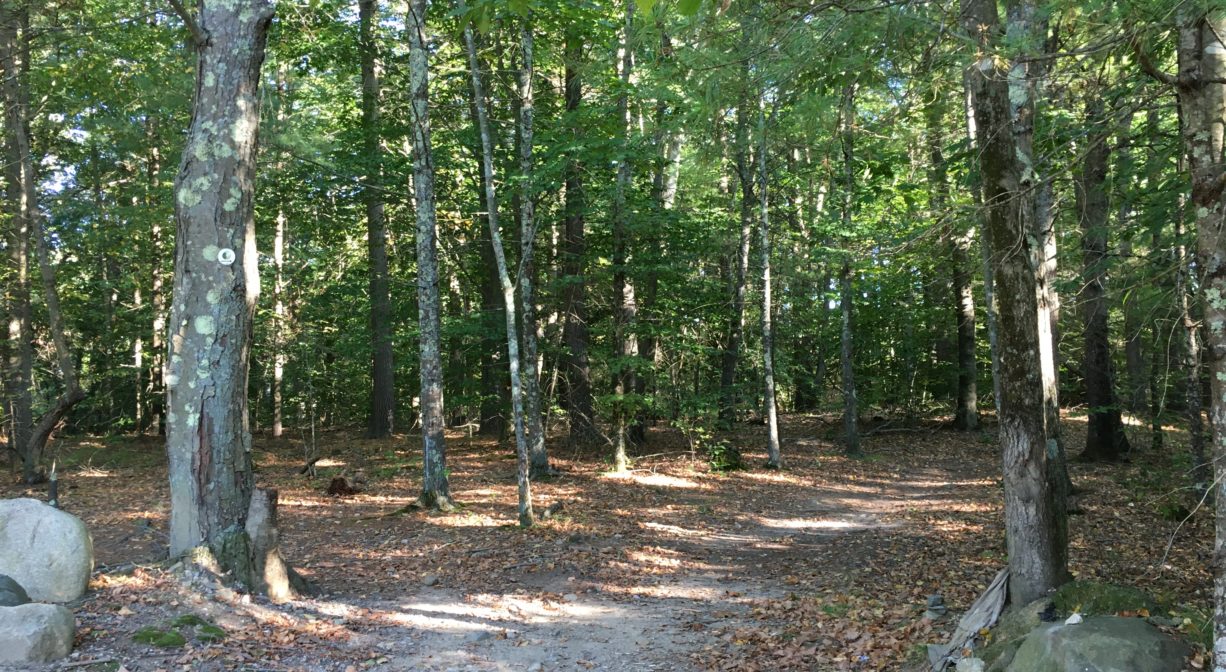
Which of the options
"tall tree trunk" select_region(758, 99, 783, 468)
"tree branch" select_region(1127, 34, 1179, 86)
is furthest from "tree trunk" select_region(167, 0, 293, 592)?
"tall tree trunk" select_region(758, 99, 783, 468)

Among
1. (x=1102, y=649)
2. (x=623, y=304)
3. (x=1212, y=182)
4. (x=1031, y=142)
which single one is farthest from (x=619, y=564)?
(x=623, y=304)

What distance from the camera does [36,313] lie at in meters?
19.9

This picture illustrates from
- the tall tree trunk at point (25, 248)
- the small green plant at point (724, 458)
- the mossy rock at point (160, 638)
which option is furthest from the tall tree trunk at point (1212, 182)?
the tall tree trunk at point (25, 248)

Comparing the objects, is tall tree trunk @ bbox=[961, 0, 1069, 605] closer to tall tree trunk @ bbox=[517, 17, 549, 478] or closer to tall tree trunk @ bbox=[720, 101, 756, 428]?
tall tree trunk @ bbox=[517, 17, 549, 478]

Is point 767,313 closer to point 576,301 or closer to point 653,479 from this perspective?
point 576,301

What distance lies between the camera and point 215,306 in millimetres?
6461

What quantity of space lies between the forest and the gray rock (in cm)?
45

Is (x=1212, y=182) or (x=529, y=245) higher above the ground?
(x=529, y=245)

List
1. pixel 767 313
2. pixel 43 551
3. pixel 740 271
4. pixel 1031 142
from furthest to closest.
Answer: pixel 740 271 < pixel 767 313 < pixel 1031 142 < pixel 43 551

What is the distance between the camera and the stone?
14.4 feet

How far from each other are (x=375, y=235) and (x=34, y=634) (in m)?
15.1

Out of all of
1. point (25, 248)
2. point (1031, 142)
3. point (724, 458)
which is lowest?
point (724, 458)

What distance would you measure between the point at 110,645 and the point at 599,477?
1020cm

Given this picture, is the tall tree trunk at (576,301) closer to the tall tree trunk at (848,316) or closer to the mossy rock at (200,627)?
the tall tree trunk at (848,316)
